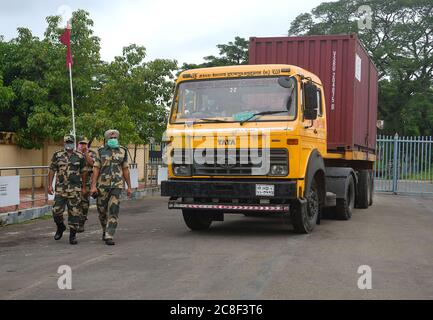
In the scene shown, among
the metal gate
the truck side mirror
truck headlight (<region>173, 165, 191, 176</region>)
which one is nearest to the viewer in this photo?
the truck side mirror

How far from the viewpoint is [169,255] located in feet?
25.4

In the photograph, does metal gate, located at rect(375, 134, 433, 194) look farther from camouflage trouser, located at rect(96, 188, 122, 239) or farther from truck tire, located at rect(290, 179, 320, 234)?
A: camouflage trouser, located at rect(96, 188, 122, 239)

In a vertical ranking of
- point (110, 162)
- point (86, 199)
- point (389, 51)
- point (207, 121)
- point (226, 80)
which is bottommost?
point (86, 199)

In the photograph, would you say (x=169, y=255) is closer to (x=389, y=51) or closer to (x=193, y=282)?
(x=193, y=282)

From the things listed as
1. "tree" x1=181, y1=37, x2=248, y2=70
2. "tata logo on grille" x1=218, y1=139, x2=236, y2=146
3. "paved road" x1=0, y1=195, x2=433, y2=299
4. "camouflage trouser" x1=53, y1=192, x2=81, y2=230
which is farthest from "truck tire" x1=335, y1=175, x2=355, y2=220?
"tree" x1=181, y1=37, x2=248, y2=70

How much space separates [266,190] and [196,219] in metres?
1.97

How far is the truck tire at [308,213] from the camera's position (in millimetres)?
9297

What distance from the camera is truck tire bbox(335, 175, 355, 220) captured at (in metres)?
A: 11.9

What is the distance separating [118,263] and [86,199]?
2555mm

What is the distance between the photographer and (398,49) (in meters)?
38.2

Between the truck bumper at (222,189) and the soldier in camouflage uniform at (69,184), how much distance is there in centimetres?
138

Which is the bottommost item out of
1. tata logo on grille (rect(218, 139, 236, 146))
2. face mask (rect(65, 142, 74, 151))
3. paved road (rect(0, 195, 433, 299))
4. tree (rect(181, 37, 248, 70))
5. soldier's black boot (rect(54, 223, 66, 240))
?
paved road (rect(0, 195, 433, 299))

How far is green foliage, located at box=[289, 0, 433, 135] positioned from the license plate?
3160cm
